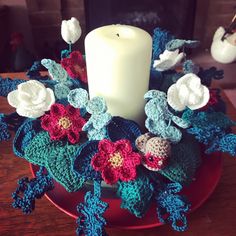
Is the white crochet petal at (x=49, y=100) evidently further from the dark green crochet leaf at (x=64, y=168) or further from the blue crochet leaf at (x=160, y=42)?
the blue crochet leaf at (x=160, y=42)

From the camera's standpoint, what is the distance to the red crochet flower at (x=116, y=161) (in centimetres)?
36

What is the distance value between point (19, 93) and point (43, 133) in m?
0.06

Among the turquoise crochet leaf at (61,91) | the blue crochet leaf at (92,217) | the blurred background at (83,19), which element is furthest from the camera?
the blurred background at (83,19)

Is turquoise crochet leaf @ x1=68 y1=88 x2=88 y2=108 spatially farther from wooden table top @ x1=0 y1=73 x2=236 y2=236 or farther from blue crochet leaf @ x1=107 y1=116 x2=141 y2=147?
wooden table top @ x1=0 y1=73 x2=236 y2=236

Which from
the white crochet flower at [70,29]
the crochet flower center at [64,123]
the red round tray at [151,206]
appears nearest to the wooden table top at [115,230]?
the red round tray at [151,206]

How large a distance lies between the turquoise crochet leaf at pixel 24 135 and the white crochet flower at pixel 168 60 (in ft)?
0.63

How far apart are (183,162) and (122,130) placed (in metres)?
0.08

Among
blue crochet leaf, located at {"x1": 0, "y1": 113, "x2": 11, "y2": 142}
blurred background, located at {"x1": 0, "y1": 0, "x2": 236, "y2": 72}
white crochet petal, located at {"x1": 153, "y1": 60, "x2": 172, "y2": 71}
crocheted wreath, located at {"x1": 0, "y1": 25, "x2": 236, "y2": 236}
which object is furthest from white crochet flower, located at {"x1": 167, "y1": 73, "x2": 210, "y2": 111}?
blurred background, located at {"x1": 0, "y1": 0, "x2": 236, "y2": 72}

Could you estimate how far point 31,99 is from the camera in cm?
41

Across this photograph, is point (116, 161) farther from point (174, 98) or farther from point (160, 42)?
point (160, 42)

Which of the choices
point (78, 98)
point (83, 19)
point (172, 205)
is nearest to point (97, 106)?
point (78, 98)

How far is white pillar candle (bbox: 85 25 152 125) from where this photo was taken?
1.22 feet

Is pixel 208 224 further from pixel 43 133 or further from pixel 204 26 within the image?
pixel 204 26

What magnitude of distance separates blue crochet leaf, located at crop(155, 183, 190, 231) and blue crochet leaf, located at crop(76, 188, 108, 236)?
67 millimetres
